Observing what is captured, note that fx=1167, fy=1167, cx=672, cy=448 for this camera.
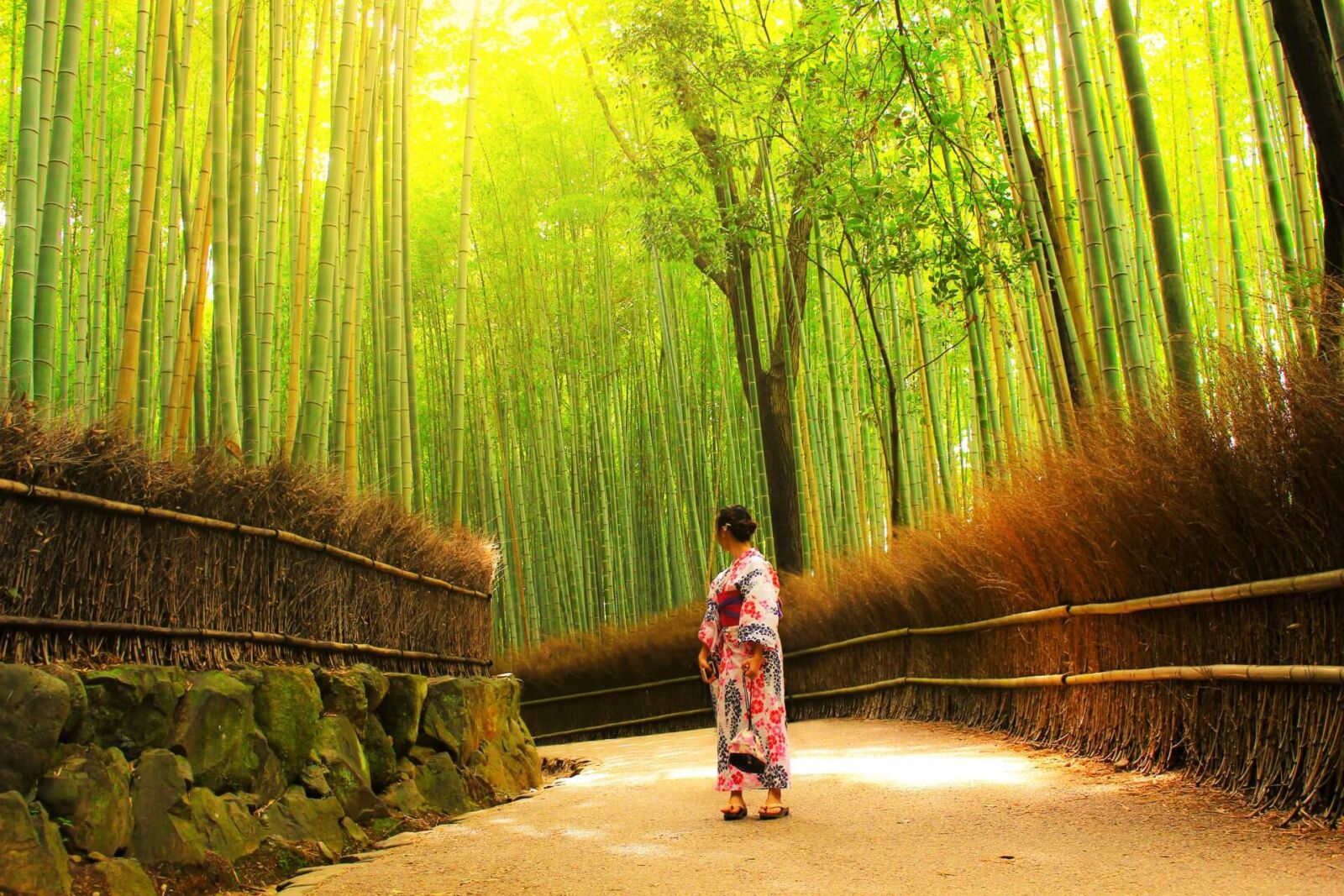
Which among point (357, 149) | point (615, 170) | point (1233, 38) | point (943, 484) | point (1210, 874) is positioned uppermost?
A: point (1233, 38)

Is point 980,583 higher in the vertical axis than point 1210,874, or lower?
higher

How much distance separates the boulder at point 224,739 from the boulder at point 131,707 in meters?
0.06

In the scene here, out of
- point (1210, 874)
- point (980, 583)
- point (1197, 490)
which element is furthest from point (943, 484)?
point (1210, 874)

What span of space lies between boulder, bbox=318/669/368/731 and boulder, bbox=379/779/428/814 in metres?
0.24

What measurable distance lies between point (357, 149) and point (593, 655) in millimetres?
5331

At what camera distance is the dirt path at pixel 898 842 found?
7.24 feet

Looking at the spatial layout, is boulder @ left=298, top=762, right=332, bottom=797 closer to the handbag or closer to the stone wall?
the stone wall

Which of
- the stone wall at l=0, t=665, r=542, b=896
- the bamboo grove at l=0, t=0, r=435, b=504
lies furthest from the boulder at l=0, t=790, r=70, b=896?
the bamboo grove at l=0, t=0, r=435, b=504

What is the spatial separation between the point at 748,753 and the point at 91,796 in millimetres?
1635

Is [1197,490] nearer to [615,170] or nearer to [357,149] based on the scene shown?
[357,149]

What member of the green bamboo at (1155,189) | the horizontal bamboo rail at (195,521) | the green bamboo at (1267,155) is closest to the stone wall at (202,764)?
the horizontal bamboo rail at (195,521)

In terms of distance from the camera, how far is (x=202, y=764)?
2730mm

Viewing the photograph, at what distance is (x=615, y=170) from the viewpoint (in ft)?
27.9

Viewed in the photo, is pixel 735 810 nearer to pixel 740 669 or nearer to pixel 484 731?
pixel 740 669
